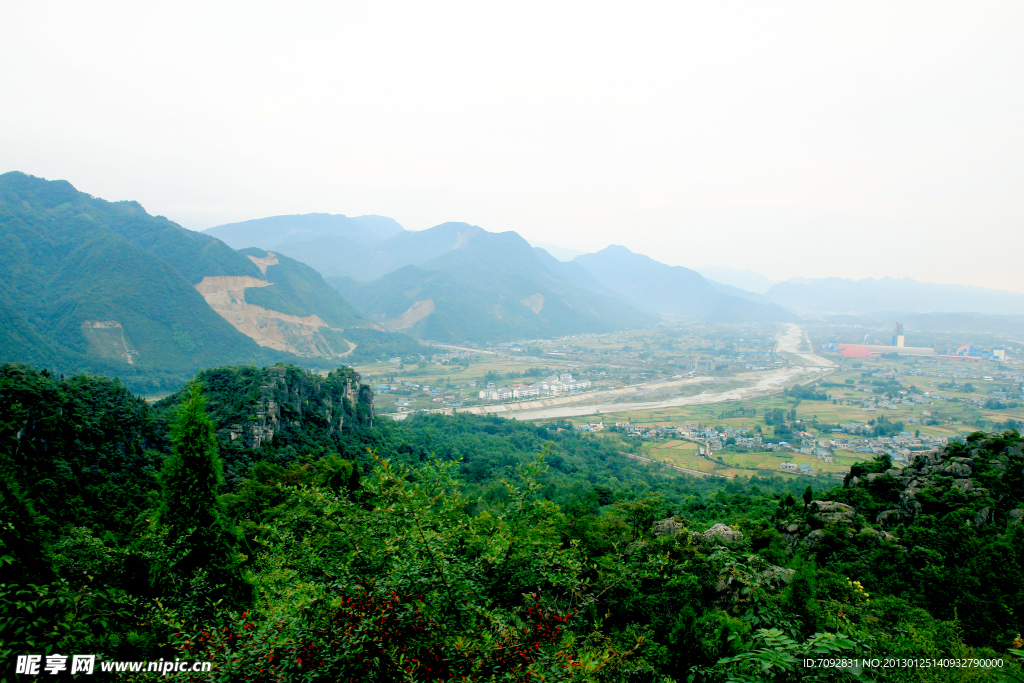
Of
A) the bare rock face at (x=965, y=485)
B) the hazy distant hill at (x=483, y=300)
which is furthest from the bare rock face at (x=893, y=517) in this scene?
the hazy distant hill at (x=483, y=300)

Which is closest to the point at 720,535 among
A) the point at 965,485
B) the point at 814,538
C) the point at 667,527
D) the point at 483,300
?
the point at 667,527

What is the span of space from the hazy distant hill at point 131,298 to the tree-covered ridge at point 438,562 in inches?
1618

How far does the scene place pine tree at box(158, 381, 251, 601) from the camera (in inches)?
335

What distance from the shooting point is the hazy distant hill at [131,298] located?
55.6m

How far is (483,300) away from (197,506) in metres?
137

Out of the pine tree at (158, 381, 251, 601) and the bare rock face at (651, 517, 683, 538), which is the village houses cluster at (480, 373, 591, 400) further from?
the pine tree at (158, 381, 251, 601)

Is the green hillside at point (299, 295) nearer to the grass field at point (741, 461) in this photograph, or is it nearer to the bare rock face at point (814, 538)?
the grass field at point (741, 461)

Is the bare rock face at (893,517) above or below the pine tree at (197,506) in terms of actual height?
below

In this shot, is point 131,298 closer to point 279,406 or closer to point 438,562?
point 279,406

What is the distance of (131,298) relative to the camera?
219 feet

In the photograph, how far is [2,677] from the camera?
11.9 ft

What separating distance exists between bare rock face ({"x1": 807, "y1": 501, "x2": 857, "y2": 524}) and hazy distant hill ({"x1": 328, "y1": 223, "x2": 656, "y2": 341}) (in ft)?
352

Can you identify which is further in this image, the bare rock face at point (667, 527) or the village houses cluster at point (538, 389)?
the village houses cluster at point (538, 389)

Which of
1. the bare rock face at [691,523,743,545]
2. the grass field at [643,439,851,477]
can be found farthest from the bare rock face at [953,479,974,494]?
the grass field at [643,439,851,477]
